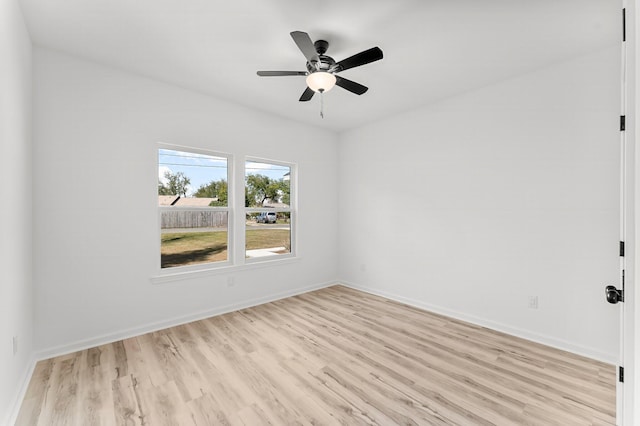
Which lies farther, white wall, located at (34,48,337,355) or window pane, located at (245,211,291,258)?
window pane, located at (245,211,291,258)

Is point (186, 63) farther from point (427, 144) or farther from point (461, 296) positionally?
point (461, 296)

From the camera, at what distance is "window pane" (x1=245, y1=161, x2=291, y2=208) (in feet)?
13.5

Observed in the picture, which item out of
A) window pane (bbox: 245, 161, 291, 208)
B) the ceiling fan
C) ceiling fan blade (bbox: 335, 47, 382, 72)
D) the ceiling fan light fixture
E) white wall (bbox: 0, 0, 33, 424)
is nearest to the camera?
white wall (bbox: 0, 0, 33, 424)

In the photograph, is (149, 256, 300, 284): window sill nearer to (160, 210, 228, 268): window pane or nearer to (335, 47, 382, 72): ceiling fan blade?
(160, 210, 228, 268): window pane

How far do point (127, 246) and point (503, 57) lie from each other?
4.27 meters

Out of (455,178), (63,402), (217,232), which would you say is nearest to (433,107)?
(455,178)

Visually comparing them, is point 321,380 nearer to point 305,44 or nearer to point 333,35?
point 305,44

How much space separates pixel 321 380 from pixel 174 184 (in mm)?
2775

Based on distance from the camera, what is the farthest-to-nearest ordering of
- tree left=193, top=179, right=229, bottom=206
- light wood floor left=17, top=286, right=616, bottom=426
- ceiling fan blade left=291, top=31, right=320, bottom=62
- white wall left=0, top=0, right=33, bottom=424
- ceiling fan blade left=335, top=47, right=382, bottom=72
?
1. tree left=193, top=179, right=229, bottom=206
2. ceiling fan blade left=335, top=47, right=382, bottom=72
3. ceiling fan blade left=291, top=31, right=320, bottom=62
4. light wood floor left=17, top=286, right=616, bottom=426
5. white wall left=0, top=0, right=33, bottom=424

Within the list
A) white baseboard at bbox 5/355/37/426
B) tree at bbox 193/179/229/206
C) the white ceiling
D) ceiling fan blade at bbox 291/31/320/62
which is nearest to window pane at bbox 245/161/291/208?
tree at bbox 193/179/229/206

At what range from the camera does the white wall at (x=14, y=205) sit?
1696 mm

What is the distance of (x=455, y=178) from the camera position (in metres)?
3.55

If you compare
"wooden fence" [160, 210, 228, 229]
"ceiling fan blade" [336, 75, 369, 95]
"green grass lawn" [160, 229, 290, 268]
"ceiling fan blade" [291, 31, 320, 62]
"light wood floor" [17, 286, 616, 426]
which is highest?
"ceiling fan blade" [291, 31, 320, 62]

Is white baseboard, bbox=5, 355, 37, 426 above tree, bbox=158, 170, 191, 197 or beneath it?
beneath
